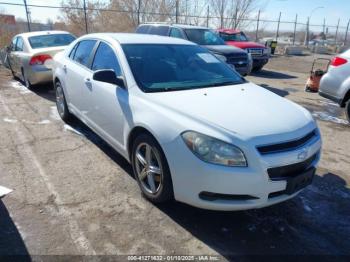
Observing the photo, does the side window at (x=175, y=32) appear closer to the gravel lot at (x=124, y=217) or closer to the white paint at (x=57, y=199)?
the white paint at (x=57, y=199)

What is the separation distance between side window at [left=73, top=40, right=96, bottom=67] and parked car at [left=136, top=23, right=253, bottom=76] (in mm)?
5483

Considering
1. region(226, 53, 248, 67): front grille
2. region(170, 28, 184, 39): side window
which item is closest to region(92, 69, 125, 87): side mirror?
region(226, 53, 248, 67): front grille

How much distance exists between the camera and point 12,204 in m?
3.28

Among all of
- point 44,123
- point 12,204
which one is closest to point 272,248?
point 12,204

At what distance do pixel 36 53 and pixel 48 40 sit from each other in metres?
0.98

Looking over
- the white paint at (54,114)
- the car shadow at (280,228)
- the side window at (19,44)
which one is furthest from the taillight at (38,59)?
the car shadow at (280,228)

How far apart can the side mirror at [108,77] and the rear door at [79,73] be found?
0.80 metres

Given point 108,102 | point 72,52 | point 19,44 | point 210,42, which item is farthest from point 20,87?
point 108,102

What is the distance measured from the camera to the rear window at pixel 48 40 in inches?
325

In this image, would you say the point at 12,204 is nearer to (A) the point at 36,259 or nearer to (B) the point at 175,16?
(A) the point at 36,259

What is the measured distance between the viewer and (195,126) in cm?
269

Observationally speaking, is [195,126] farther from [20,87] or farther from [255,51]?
[255,51]

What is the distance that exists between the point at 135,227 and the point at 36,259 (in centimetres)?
87

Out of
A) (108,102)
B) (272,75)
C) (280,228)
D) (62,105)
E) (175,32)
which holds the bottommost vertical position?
(272,75)
